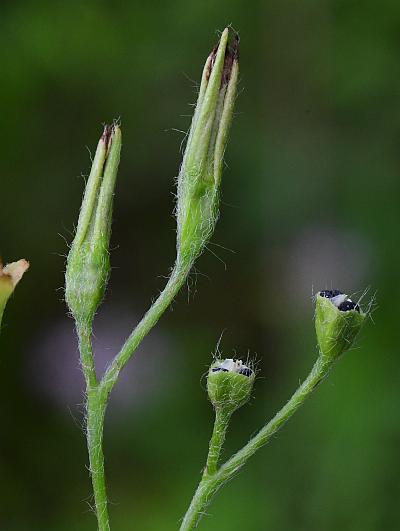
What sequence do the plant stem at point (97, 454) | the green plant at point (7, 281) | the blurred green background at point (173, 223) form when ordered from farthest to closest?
the blurred green background at point (173, 223) → the green plant at point (7, 281) → the plant stem at point (97, 454)

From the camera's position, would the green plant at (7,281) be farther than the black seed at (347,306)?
Yes

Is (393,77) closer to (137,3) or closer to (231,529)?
(137,3)

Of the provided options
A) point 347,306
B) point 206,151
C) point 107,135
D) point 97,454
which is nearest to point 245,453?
point 97,454

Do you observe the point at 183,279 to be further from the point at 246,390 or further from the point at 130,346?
the point at 246,390

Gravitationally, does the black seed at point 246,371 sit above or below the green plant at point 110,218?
below

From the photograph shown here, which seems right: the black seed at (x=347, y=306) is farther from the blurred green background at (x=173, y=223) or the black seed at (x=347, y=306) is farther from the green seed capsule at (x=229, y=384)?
the blurred green background at (x=173, y=223)

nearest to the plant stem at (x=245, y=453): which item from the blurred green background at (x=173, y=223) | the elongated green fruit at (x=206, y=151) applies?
the elongated green fruit at (x=206, y=151)
